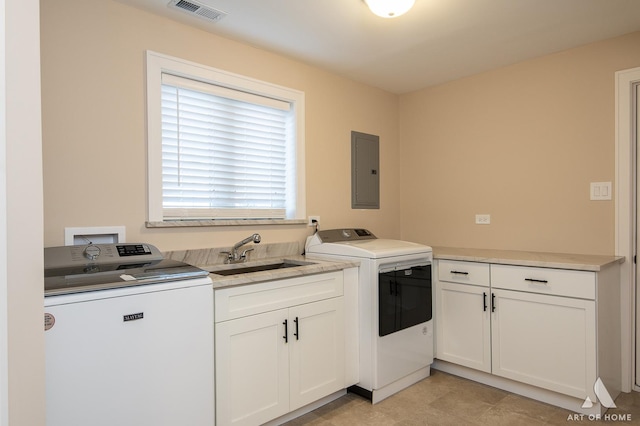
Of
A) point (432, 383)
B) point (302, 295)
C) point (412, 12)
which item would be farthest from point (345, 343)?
point (412, 12)

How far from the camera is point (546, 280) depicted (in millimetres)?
2436

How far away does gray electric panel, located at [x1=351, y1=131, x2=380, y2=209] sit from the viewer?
3.44 meters

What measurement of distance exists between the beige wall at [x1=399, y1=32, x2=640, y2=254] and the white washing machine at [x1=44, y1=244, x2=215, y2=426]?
7.98 ft

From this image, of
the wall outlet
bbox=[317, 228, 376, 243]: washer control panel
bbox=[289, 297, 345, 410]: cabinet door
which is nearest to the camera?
bbox=[289, 297, 345, 410]: cabinet door

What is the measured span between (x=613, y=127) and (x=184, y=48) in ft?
9.41

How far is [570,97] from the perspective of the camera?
2840 millimetres

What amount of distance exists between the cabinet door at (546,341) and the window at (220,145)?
5.31 ft

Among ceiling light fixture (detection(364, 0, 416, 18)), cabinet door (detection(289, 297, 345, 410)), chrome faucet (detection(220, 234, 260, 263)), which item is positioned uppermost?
ceiling light fixture (detection(364, 0, 416, 18))

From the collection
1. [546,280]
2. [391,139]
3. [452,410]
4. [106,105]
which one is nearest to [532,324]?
[546,280]

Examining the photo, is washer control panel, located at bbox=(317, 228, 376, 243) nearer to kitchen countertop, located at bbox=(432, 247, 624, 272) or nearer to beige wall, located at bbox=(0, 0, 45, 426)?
kitchen countertop, located at bbox=(432, 247, 624, 272)

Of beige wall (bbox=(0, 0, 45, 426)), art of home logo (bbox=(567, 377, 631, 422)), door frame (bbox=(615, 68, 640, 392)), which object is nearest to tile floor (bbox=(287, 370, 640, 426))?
art of home logo (bbox=(567, 377, 631, 422))

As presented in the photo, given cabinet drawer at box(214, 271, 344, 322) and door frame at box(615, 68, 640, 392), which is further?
door frame at box(615, 68, 640, 392)

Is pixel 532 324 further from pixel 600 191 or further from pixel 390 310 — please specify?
pixel 600 191

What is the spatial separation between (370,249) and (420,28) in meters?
1.44
